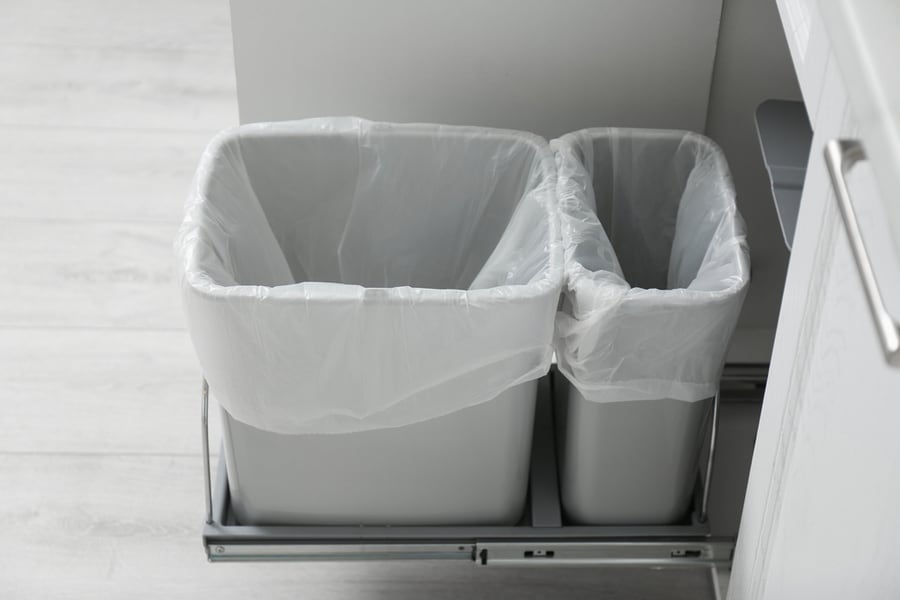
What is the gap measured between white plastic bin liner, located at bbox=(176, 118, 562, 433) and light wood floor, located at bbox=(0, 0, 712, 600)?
243 millimetres

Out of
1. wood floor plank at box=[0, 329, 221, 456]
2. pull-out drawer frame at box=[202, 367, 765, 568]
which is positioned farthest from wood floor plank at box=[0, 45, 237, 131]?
pull-out drawer frame at box=[202, 367, 765, 568]

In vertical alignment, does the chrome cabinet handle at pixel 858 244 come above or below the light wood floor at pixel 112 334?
above

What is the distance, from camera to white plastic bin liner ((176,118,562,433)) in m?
0.84

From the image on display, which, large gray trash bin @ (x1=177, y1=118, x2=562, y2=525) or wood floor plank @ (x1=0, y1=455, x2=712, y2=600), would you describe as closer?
large gray trash bin @ (x1=177, y1=118, x2=562, y2=525)

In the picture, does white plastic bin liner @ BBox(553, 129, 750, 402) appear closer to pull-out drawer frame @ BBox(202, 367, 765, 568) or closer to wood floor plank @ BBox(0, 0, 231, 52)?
pull-out drawer frame @ BBox(202, 367, 765, 568)

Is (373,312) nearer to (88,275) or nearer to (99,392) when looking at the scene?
(99,392)

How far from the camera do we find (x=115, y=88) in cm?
176

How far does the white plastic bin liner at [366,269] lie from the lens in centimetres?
84

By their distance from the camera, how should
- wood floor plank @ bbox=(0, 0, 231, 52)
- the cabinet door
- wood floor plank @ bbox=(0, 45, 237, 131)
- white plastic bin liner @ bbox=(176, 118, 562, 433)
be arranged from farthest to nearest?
wood floor plank @ bbox=(0, 0, 231, 52) < wood floor plank @ bbox=(0, 45, 237, 131) < white plastic bin liner @ bbox=(176, 118, 562, 433) < the cabinet door

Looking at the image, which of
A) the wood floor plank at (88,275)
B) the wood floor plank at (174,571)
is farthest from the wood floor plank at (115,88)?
the wood floor plank at (174,571)

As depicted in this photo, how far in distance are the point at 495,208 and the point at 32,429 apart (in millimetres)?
551

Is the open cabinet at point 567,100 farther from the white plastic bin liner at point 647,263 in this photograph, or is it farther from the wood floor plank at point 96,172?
the wood floor plank at point 96,172

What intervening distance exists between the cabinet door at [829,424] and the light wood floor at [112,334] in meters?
0.35

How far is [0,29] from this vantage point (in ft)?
6.23
